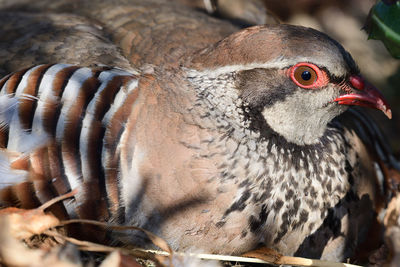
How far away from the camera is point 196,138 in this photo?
249cm

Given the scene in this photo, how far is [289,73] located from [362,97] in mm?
390

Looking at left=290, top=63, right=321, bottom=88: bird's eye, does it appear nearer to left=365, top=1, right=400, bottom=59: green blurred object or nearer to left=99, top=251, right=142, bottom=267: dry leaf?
left=365, top=1, right=400, bottom=59: green blurred object

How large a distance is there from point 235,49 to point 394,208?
1.09 meters

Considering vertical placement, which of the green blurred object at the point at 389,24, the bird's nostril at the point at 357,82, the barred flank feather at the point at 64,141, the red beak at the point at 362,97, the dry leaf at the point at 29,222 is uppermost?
the green blurred object at the point at 389,24

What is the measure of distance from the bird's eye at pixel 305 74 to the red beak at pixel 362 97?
0.60 ft

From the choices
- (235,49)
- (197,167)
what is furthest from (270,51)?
(197,167)

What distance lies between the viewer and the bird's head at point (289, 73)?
2.43 metres

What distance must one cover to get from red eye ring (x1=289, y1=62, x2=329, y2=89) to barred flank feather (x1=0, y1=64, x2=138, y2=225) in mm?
757

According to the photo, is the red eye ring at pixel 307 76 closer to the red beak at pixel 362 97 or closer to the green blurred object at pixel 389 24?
the red beak at pixel 362 97

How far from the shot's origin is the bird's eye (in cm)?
244

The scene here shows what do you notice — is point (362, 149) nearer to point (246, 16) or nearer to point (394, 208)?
point (394, 208)

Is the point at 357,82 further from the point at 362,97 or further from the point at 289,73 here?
the point at 289,73

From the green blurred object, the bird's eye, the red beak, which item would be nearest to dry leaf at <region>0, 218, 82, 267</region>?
the bird's eye

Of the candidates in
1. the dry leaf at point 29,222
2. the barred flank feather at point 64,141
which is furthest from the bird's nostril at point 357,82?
the dry leaf at point 29,222
